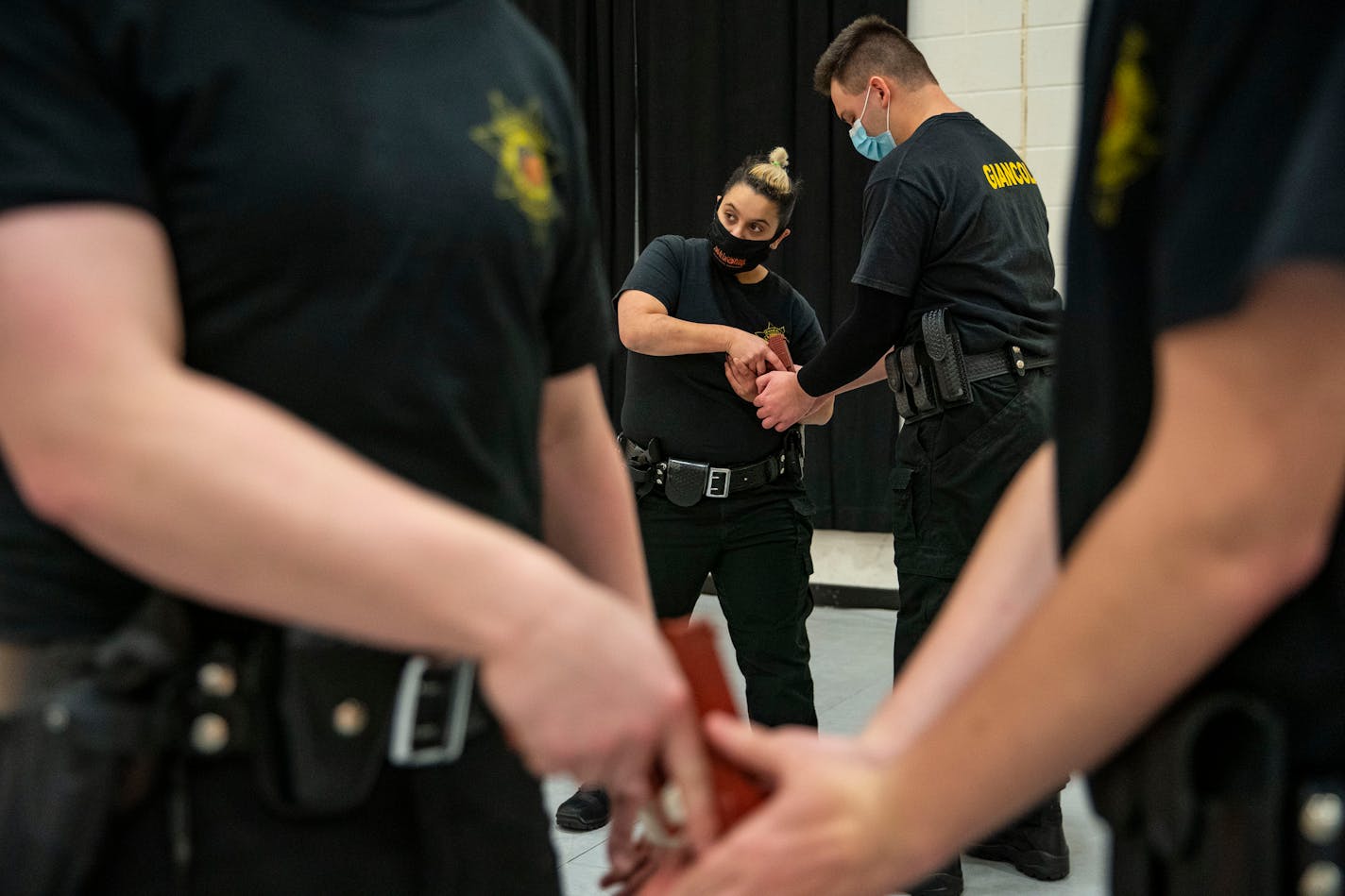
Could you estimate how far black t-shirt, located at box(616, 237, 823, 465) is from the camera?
342 cm

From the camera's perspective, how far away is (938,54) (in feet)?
17.8

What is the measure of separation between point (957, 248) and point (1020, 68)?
104 inches

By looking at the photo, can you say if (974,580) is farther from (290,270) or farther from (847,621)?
(847,621)

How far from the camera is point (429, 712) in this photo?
2.98 ft

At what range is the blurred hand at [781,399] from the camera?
331 cm

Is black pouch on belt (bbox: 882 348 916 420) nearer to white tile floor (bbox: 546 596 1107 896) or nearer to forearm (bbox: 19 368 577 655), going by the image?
white tile floor (bbox: 546 596 1107 896)

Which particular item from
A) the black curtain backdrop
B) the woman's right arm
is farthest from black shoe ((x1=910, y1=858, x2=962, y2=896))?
the black curtain backdrop

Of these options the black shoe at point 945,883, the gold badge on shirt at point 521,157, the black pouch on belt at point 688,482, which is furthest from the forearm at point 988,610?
the black pouch on belt at point 688,482

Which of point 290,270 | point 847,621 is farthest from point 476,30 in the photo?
point 847,621

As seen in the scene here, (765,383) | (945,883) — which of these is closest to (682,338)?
(765,383)

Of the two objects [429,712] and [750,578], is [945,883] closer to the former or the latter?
[750,578]

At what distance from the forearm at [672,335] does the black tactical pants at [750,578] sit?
391 millimetres

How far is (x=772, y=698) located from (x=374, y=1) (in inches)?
104

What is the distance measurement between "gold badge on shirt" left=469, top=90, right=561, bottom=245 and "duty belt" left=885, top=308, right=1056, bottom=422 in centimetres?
209
